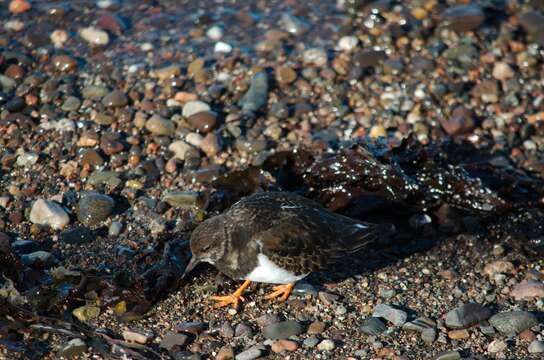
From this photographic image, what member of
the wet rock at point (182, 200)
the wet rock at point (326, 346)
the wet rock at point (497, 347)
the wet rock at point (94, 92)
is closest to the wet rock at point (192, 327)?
the wet rock at point (326, 346)

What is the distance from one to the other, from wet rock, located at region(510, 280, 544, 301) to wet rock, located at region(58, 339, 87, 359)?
2.59m

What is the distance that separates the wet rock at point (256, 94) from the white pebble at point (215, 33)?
820 mm

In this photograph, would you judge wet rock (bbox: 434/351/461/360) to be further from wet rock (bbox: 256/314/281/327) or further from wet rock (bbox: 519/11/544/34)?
wet rock (bbox: 519/11/544/34)

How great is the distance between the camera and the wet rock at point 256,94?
21.4 ft

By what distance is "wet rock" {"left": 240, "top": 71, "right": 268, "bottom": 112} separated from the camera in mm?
6531

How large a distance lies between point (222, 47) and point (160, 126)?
4.27ft

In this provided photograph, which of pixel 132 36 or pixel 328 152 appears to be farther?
pixel 132 36

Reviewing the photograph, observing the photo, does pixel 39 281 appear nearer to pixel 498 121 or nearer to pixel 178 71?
pixel 178 71

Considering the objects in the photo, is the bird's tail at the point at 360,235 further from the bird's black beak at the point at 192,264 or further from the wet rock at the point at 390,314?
the bird's black beak at the point at 192,264

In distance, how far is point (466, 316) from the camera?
4777mm

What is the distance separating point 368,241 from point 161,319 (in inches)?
52.9

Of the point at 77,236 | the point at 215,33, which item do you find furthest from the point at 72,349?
the point at 215,33

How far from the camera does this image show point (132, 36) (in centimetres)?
743

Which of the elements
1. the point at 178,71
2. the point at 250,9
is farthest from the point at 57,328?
the point at 250,9
